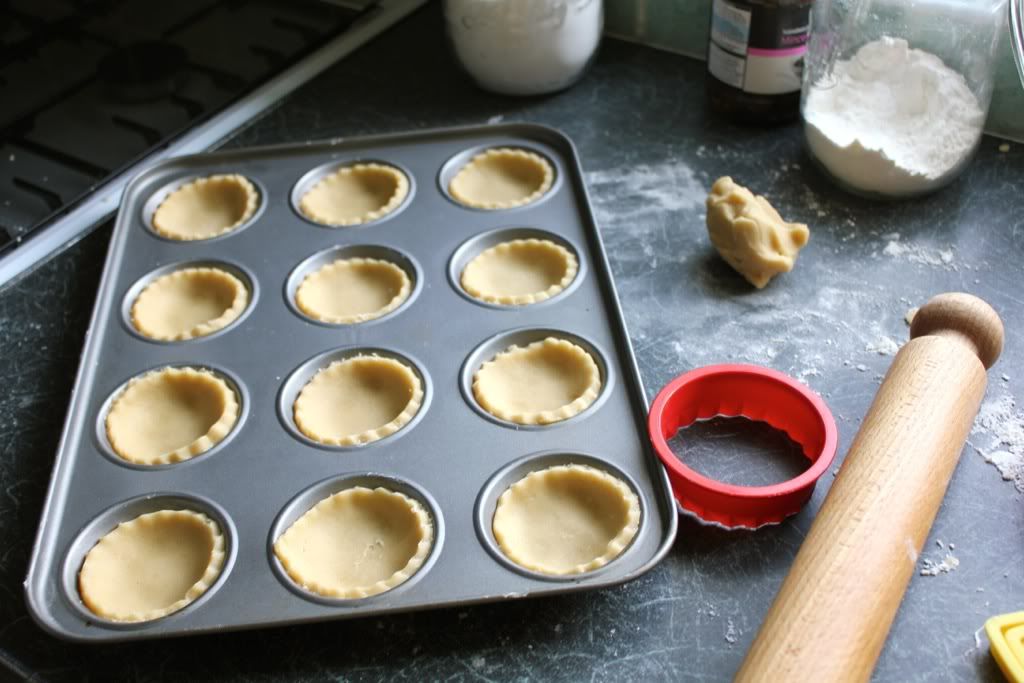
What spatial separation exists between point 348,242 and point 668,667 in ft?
2.41

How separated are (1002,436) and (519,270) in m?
0.61

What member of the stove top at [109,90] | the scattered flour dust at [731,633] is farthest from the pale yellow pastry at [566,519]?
the stove top at [109,90]

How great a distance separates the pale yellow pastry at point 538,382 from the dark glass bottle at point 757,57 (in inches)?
21.9

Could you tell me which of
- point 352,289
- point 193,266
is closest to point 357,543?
point 352,289

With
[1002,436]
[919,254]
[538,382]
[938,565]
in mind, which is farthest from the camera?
[919,254]

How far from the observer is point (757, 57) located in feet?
4.69

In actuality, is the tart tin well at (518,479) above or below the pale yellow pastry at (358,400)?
above

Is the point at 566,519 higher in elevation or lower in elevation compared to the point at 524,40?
lower

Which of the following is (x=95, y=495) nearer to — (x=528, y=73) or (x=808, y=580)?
(x=808, y=580)

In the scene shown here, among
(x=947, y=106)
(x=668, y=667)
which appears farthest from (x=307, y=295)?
(x=947, y=106)

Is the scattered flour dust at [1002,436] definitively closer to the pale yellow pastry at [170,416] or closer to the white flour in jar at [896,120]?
the white flour in jar at [896,120]

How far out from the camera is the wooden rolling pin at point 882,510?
2.59ft

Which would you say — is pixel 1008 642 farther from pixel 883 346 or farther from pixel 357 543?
pixel 357 543

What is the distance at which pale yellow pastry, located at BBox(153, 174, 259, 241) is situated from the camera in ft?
4.70
